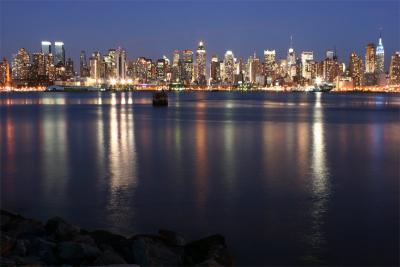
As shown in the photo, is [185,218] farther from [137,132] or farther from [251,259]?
[137,132]

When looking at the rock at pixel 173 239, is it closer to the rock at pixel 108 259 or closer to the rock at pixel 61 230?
the rock at pixel 61 230

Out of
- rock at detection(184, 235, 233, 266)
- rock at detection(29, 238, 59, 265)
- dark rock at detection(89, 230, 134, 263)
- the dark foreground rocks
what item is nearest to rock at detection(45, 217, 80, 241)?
the dark foreground rocks

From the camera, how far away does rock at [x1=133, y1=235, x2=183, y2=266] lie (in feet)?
21.2

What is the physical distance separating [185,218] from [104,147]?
462 inches

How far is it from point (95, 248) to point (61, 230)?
1.26m

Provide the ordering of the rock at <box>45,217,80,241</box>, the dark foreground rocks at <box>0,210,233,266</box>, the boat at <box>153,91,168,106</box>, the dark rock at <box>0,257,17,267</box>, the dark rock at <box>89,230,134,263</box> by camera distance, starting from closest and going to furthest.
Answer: the dark rock at <box>0,257,17,267</box>
the dark foreground rocks at <box>0,210,233,266</box>
the dark rock at <box>89,230,134,263</box>
the rock at <box>45,217,80,241</box>
the boat at <box>153,91,168,106</box>

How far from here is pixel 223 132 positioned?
27.4 m

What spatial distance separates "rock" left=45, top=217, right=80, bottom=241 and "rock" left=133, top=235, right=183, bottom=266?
1.18m

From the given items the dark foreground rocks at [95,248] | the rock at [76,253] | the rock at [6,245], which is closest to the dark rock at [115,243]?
the dark foreground rocks at [95,248]

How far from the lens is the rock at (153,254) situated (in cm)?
646

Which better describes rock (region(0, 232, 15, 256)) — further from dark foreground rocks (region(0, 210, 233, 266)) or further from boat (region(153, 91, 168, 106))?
boat (region(153, 91, 168, 106))

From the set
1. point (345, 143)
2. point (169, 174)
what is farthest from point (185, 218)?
point (345, 143)

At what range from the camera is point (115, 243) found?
7.30 metres

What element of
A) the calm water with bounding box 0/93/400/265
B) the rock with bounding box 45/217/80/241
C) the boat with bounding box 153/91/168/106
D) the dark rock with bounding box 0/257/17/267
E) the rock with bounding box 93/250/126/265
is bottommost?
the calm water with bounding box 0/93/400/265
